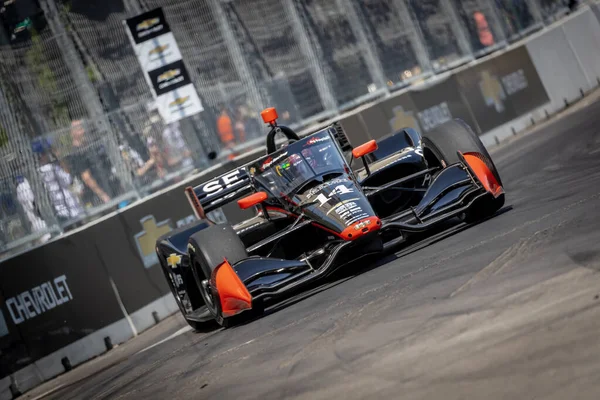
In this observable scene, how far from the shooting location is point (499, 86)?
18.6 metres

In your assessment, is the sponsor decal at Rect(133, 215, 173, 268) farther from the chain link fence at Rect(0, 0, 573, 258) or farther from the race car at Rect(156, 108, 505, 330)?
the race car at Rect(156, 108, 505, 330)

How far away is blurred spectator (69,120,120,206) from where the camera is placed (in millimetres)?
12938

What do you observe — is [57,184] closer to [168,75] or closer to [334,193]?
[168,75]

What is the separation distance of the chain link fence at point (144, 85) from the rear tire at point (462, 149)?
530cm

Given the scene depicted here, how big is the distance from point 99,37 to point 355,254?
6487mm

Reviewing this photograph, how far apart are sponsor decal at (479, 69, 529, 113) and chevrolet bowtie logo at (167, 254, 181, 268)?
32.2 feet

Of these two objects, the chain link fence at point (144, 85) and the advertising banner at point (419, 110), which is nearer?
the chain link fence at point (144, 85)

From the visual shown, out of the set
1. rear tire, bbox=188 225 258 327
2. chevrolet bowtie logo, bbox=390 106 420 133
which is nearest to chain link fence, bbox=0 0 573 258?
chevrolet bowtie logo, bbox=390 106 420 133

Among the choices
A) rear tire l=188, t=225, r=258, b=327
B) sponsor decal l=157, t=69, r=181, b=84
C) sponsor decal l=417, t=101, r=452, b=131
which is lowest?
rear tire l=188, t=225, r=258, b=327

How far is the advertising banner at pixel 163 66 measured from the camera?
45.7ft

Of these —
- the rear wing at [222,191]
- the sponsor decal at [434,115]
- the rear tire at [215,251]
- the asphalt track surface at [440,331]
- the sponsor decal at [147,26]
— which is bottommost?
the asphalt track surface at [440,331]

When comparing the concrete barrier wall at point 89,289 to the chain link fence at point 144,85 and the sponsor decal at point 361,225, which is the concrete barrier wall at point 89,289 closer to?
the chain link fence at point 144,85

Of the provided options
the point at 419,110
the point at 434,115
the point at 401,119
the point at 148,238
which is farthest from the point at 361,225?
the point at 434,115

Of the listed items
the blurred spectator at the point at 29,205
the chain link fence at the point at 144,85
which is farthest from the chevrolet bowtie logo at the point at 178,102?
the blurred spectator at the point at 29,205
